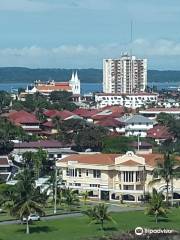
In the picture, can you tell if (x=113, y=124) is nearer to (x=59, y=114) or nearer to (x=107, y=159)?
(x=59, y=114)

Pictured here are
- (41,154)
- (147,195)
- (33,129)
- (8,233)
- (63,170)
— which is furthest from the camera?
(33,129)

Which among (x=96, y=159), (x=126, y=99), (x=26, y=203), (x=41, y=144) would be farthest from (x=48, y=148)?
(x=126, y=99)

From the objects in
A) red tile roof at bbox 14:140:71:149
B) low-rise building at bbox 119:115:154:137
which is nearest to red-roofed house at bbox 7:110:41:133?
low-rise building at bbox 119:115:154:137

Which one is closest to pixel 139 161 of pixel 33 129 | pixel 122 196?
pixel 122 196

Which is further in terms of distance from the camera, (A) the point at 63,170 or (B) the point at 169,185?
(A) the point at 63,170

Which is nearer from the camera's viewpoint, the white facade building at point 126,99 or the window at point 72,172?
the window at point 72,172

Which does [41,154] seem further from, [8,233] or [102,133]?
[8,233]

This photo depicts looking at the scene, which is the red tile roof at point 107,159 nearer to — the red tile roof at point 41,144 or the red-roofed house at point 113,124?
the red tile roof at point 41,144

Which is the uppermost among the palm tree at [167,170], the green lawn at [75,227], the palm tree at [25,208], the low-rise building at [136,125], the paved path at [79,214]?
the low-rise building at [136,125]

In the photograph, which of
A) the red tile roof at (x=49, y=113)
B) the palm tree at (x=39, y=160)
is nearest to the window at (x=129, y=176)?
the palm tree at (x=39, y=160)
